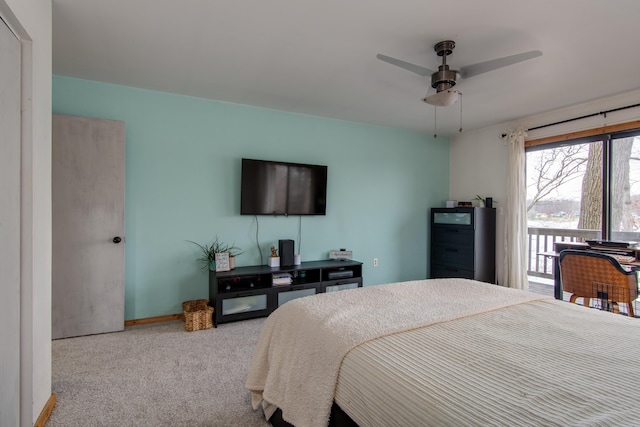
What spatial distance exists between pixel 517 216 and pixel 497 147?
41.2 inches

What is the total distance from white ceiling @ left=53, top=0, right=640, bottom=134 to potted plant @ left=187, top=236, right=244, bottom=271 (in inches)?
64.0

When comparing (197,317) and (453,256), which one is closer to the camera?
(197,317)

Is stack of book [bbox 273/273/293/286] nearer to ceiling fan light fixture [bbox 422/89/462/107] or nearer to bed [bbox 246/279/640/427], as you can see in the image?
bed [bbox 246/279/640/427]

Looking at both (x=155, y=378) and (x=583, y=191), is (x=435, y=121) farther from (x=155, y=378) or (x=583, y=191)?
(x=155, y=378)

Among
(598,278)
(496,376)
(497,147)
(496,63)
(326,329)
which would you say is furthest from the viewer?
(497,147)

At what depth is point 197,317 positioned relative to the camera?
3.06 m

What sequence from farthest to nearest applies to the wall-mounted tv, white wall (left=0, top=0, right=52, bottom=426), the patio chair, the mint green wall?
the wall-mounted tv, the mint green wall, the patio chair, white wall (left=0, top=0, right=52, bottom=426)

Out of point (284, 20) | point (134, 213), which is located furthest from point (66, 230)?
point (284, 20)

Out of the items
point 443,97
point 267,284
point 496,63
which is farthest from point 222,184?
point 496,63

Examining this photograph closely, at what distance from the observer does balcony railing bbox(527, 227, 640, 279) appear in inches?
151

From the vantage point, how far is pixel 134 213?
3.22 m

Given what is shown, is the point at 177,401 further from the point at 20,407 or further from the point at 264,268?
the point at 264,268

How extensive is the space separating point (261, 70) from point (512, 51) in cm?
202

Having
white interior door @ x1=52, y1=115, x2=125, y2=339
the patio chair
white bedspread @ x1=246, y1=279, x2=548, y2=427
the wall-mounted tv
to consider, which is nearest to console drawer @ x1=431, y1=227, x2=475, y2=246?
the patio chair
